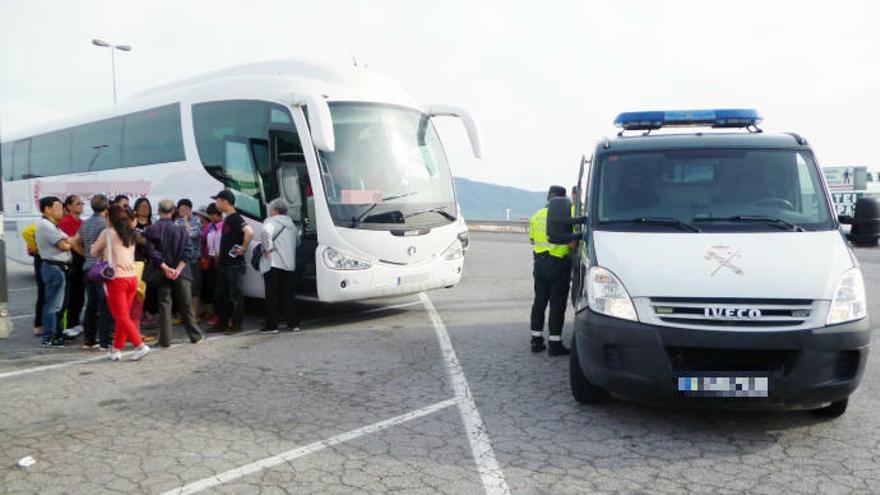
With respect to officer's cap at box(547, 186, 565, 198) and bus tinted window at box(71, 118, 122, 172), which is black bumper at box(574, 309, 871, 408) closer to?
officer's cap at box(547, 186, 565, 198)

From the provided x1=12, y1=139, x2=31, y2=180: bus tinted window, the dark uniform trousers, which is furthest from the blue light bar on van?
x1=12, y1=139, x2=31, y2=180: bus tinted window

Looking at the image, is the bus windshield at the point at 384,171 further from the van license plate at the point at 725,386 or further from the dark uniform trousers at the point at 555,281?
the van license plate at the point at 725,386

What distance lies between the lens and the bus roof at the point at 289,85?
9383mm

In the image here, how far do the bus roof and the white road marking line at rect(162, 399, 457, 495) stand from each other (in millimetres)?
→ 4815

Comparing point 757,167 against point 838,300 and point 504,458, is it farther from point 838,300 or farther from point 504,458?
point 504,458

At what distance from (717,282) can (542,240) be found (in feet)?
8.78

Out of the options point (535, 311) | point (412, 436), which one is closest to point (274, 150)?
point (535, 311)

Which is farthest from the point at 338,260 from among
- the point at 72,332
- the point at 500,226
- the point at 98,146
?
the point at 500,226

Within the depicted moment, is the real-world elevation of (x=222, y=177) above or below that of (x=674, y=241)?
above

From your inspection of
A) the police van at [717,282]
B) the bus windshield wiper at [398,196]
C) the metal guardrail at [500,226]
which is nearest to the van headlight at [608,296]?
the police van at [717,282]

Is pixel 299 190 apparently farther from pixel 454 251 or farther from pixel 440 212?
pixel 454 251

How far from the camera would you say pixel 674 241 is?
4984 millimetres

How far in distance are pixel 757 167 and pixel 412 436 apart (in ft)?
11.2

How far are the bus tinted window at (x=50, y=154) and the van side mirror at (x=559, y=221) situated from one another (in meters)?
11.9
